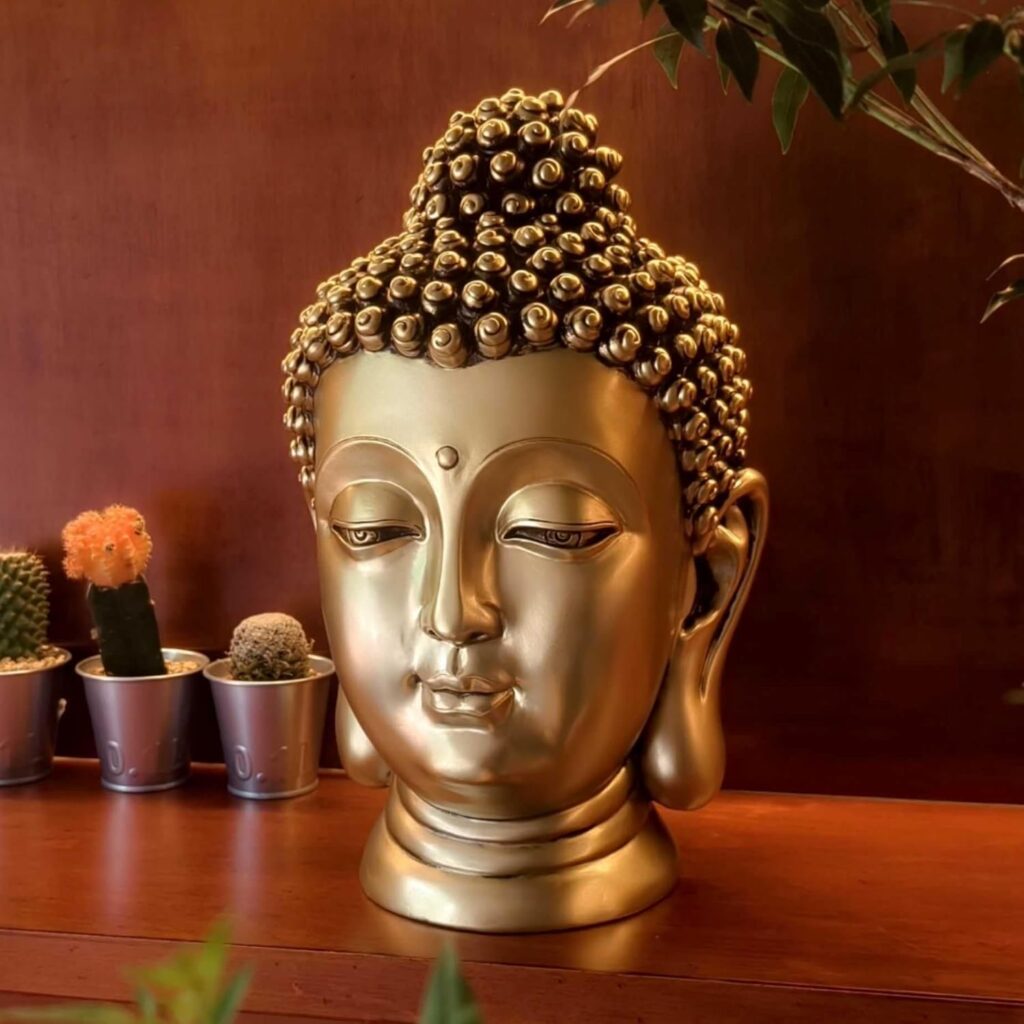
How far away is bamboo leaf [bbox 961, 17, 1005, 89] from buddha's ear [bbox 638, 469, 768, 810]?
39 centimetres

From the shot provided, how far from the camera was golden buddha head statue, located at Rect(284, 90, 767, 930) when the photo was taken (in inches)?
30.1

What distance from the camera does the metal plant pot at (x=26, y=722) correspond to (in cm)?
108

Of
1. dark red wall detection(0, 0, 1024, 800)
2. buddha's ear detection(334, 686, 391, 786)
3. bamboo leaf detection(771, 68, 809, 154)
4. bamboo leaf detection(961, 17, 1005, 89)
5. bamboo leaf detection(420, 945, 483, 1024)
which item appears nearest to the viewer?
bamboo leaf detection(420, 945, 483, 1024)

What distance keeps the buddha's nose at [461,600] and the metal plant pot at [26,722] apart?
505mm

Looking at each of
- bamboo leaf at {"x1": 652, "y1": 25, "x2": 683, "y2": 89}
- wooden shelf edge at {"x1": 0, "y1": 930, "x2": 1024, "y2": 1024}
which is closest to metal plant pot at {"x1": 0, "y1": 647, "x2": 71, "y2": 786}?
wooden shelf edge at {"x1": 0, "y1": 930, "x2": 1024, "y2": 1024}

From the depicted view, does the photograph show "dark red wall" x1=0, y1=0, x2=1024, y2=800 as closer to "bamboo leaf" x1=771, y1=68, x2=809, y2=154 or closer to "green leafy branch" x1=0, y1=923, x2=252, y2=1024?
"bamboo leaf" x1=771, y1=68, x2=809, y2=154

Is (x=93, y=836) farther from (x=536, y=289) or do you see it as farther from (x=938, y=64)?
(x=938, y=64)

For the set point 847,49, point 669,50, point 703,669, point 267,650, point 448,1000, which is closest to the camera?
point 448,1000

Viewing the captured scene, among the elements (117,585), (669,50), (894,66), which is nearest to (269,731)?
(117,585)

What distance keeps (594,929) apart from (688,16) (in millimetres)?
572

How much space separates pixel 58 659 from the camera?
Answer: 44.8 inches

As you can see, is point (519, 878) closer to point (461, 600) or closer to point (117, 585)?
point (461, 600)

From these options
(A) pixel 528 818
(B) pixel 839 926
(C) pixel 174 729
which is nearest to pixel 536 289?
(A) pixel 528 818

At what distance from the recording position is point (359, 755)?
3.00 feet
